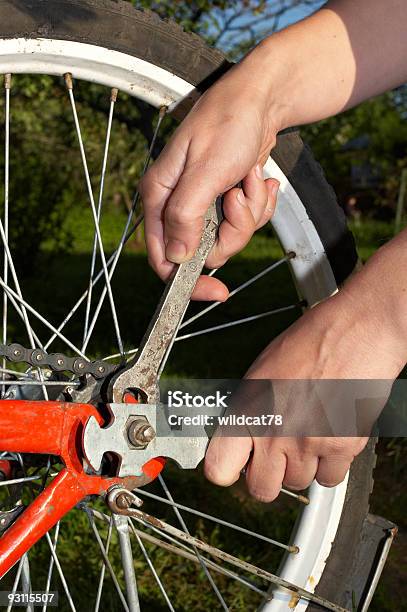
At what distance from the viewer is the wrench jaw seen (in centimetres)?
146

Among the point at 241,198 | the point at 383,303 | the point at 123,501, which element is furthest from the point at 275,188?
the point at 123,501

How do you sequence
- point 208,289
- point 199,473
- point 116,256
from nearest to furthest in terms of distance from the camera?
point 208,289
point 116,256
point 199,473

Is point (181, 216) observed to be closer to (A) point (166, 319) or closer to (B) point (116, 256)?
(A) point (166, 319)

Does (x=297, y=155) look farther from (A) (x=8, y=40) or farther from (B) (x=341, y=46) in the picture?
(A) (x=8, y=40)

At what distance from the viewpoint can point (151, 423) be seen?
1515mm

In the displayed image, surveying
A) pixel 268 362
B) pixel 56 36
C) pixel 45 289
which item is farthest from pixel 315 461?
pixel 45 289

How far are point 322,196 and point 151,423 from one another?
0.65m

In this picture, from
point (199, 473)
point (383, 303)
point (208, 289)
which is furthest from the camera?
point (199, 473)

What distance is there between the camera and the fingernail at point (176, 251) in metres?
1.49

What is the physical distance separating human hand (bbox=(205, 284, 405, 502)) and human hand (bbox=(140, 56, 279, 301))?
26 cm

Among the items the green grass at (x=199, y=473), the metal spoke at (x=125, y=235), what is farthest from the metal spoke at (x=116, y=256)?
the green grass at (x=199, y=473)

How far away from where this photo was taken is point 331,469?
1415 millimetres

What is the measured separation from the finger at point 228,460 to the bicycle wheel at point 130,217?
0.75 ft

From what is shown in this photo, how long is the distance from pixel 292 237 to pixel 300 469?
0.64 metres
